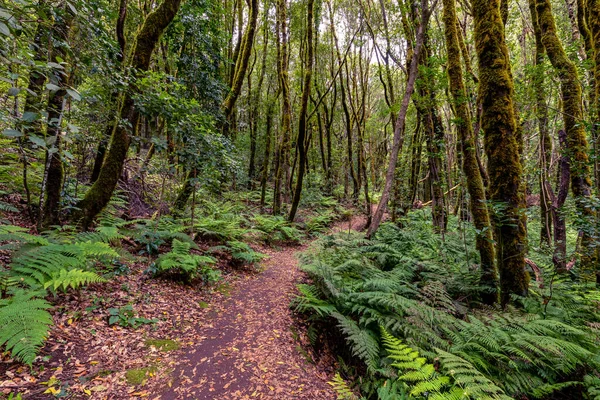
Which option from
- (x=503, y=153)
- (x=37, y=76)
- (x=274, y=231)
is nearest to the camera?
(x=37, y=76)

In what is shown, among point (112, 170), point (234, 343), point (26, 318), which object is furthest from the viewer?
point (112, 170)

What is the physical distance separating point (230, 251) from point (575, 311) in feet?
22.5

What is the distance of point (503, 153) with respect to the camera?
3.98m

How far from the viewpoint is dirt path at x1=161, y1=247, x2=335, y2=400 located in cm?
297

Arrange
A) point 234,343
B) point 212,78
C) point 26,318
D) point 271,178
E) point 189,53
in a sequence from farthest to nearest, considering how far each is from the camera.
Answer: point 271,178 < point 212,78 < point 189,53 < point 234,343 < point 26,318

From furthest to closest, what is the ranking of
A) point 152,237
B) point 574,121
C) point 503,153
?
point 152,237 → point 574,121 → point 503,153

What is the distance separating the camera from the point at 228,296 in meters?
5.23

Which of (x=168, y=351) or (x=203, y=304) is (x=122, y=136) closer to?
(x=203, y=304)

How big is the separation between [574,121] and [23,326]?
28.3 feet

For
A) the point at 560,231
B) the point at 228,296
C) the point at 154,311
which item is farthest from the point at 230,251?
the point at 560,231

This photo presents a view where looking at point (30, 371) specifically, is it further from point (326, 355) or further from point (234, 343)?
point (326, 355)

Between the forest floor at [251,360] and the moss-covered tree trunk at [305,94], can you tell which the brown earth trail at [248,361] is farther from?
the moss-covered tree trunk at [305,94]

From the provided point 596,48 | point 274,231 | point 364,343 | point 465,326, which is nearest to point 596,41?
point 596,48

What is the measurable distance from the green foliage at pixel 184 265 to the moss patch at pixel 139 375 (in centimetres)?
173
